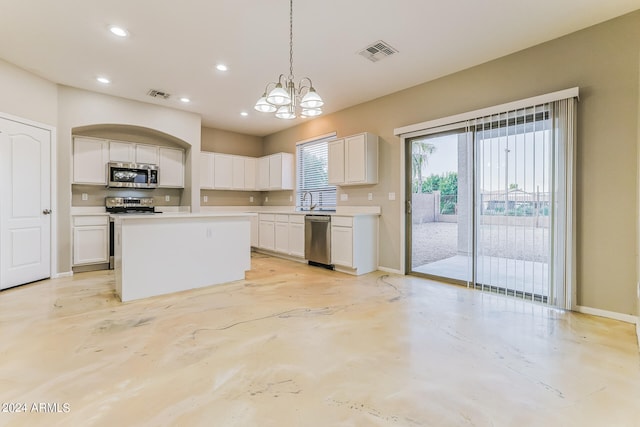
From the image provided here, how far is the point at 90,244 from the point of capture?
471cm

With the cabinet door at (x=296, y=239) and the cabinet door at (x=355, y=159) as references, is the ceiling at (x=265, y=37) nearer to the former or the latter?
the cabinet door at (x=355, y=159)

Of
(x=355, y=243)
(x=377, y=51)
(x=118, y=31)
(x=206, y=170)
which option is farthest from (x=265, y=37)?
(x=206, y=170)

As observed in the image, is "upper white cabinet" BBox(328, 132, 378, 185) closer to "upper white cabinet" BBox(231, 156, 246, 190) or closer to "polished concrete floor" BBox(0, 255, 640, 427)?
"polished concrete floor" BBox(0, 255, 640, 427)

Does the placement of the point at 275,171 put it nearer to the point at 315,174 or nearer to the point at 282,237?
the point at 315,174

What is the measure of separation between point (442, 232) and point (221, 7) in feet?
12.2

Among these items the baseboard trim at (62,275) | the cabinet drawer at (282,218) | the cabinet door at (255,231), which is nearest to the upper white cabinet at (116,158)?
the baseboard trim at (62,275)

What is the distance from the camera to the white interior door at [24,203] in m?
3.69

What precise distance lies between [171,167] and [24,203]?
224cm

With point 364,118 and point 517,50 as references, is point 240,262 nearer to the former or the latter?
point 364,118

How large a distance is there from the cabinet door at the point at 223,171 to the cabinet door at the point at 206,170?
88 mm

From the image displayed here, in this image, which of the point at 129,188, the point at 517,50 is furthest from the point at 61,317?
the point at 517,50

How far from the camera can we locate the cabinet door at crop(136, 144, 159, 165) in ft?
17.6

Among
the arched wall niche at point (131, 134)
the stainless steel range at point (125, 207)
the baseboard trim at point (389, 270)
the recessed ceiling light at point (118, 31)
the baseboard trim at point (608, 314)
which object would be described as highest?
the recessed ceiling light at point (118, 31)

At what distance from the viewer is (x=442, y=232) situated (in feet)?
13.7
